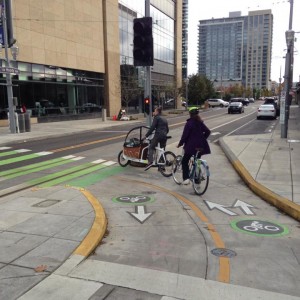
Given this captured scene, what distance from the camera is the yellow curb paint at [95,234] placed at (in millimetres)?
4705

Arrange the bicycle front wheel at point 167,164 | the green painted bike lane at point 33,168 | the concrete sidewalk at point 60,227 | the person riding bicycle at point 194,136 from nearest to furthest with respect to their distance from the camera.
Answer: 1. the concrete sidewalk at point 60,227
2. the person riding bicycle at point 194,136
3. the bicycle front wheel at point 167,164
4. the green painted bike lane at point 33,168

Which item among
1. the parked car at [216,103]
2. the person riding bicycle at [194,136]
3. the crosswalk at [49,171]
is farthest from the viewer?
the parked car at [216,103]

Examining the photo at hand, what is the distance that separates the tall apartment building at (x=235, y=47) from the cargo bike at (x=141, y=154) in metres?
52.3

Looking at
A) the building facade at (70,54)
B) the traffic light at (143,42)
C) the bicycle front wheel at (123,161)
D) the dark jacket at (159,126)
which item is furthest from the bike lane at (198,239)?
the building facade at (70,54)

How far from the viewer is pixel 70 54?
3509 centimetres

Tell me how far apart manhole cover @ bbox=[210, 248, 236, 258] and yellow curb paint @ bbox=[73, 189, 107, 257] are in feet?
5.13

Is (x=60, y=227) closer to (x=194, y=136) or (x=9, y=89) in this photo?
(x=194, y=136)

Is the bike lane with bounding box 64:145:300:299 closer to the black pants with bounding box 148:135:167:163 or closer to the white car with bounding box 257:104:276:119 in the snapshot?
the black pants with bounding box 148:135:167:163

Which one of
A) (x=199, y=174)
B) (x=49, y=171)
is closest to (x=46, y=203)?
(x=199, y=174)

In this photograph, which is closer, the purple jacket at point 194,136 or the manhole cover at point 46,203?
the manhole cover at point 46,203

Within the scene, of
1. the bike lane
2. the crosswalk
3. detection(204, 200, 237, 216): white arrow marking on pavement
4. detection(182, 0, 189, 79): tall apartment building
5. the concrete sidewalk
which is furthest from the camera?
detection(182, 0, 189, 79): tall apartment building

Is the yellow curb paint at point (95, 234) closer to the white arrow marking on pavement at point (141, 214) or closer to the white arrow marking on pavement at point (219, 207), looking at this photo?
the white arrow marking on pavement at point (141, 214)

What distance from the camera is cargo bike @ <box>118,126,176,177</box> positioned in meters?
10.0

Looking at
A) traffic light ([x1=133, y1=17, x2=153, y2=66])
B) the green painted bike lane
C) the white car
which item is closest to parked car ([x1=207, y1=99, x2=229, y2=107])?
the white car
